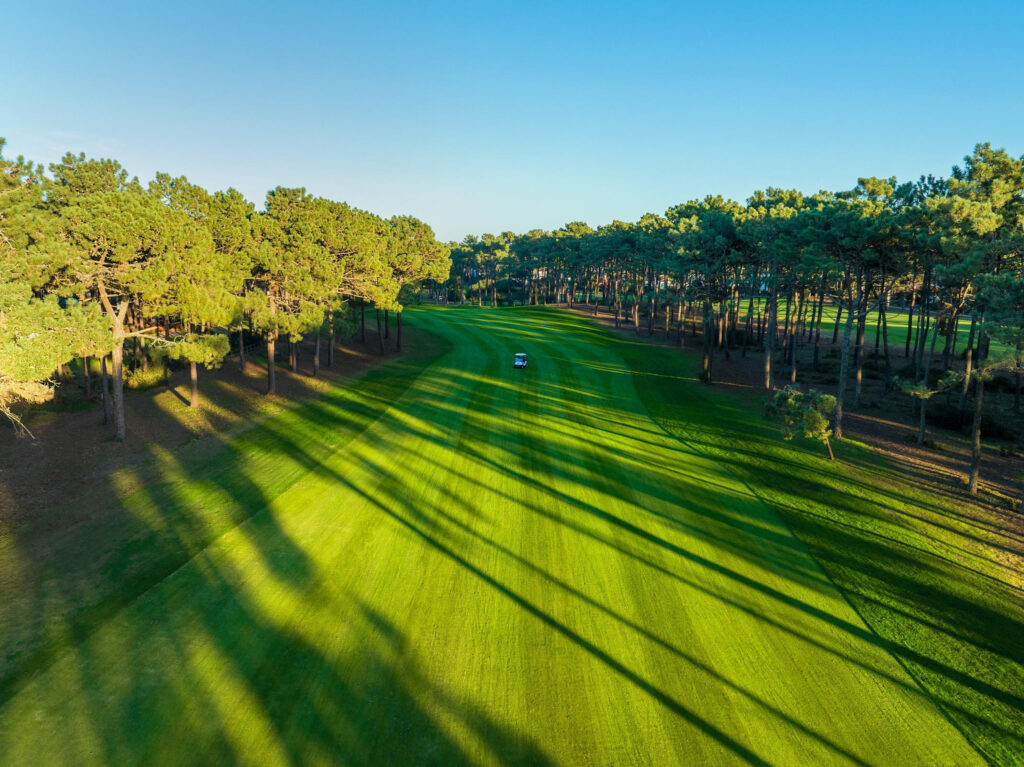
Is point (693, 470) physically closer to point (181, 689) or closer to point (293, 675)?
point (293, 675)

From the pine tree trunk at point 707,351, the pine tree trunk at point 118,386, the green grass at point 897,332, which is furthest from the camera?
the green grass at point 897,332

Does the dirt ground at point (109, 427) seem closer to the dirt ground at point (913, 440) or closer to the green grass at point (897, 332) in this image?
the dirt ground at point (913, 440)

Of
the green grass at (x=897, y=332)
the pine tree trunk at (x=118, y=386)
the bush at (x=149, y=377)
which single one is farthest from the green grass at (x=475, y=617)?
the green grass at (x=897, y=332)

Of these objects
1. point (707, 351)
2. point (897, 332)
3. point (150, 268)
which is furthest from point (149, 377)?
point (897, 332)

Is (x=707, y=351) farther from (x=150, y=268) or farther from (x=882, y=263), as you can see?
(x=150, y=268)

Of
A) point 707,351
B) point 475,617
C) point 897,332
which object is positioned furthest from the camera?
point 897,332

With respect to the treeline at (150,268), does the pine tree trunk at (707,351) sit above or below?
below

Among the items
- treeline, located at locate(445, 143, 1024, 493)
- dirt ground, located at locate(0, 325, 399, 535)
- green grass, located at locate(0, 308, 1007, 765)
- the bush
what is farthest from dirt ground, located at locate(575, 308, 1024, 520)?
the bush
